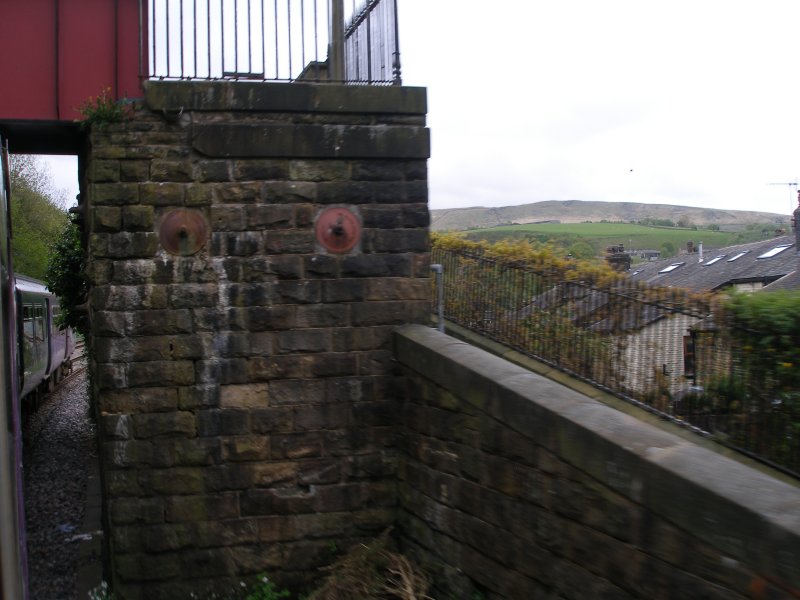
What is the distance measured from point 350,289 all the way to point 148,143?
163 centimetres

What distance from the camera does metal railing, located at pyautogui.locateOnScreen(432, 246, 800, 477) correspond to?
5.80 metres

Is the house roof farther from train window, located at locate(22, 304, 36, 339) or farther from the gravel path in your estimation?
train window, located at locate(22, 304, 36, 339)

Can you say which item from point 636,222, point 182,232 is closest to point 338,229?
point 182,232

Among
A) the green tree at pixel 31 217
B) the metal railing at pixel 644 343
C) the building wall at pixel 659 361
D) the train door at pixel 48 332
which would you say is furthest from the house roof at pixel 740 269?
the green tree at pixel 31 217

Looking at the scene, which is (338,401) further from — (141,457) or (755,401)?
(755,401)

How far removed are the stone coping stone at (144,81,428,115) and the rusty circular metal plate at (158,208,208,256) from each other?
69cm

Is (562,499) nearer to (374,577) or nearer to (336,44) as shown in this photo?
(374,577)

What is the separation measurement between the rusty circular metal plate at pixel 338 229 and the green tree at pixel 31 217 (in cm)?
3202

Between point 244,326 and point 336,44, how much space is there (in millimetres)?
2202

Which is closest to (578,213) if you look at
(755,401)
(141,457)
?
(755,401)

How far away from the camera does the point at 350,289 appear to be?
5168mm

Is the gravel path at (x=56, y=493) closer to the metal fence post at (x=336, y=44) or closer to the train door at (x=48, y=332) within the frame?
the train door at (x=48, y=332)

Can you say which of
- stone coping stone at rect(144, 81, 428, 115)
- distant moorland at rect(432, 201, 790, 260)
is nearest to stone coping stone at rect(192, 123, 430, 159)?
stone coping stone at rect(144, 81, 428, 115)

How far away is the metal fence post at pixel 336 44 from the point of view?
18.1ft
